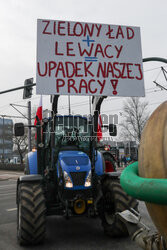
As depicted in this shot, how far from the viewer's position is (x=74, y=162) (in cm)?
486

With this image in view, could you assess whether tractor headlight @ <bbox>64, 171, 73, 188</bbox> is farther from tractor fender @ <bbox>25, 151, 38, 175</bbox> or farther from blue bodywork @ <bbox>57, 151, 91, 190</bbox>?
tractor fender @ <bbox>25, 151, 38, 175</bbox>

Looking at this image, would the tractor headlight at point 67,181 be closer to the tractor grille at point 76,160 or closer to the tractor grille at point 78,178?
the tractor grille at point 78,178

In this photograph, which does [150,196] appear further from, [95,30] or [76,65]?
[95,30]

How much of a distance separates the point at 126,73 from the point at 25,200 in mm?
3223

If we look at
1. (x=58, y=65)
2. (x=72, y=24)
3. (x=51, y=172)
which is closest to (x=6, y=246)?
(x=51, y=172)

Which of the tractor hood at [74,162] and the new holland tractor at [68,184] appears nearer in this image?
the new holland tractor at [68,184]

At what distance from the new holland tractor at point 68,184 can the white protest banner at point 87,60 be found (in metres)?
0.38

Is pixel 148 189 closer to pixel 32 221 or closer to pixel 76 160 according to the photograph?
pixel 32 221

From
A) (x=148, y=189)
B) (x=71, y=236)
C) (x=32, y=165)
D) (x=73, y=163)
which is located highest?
(x=148, y=189)

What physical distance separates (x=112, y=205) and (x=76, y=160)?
129 cm

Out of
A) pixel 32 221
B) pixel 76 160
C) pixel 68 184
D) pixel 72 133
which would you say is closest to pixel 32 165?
pixel 72 133

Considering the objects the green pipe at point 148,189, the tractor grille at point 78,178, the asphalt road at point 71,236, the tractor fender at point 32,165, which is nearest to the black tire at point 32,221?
the asphalt road at point 71,236

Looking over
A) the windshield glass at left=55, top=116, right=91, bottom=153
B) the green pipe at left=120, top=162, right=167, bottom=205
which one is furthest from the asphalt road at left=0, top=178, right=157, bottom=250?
the green pipe at left=120, top=162, right=167, bottom=205

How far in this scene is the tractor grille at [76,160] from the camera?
15.9 feet
